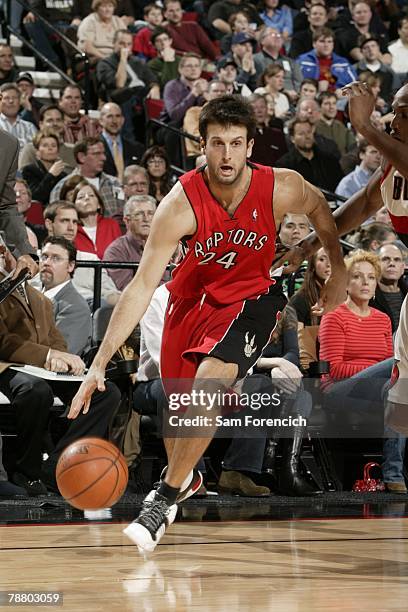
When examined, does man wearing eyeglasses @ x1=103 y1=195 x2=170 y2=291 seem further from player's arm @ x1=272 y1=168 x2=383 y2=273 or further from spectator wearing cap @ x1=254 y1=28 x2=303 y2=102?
spectator wearing cap @ x1=254 y1=28 x2=303 y2=102

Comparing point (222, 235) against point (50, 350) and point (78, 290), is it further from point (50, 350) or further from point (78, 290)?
point (78, 290)

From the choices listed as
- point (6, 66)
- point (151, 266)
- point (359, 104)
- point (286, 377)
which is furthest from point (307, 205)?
point (6, 66)

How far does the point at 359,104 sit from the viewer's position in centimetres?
414

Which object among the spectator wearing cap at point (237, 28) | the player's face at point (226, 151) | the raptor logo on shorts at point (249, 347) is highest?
the spectator wearing cap at point (237, 28)

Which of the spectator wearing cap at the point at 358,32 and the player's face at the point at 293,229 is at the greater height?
the spectator wearing cap at the point at 358,32

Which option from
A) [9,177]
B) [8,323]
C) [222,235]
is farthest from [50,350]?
[222,235]

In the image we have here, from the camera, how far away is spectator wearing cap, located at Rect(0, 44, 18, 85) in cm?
1030

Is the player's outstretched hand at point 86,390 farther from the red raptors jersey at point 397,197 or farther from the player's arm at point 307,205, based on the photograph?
the red raptors jersey at point 397,197

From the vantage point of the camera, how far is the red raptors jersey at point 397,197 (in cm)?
418

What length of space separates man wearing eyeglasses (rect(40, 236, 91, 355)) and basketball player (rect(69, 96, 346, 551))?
191 centimetres

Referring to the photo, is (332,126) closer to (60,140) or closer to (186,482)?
(60,140)

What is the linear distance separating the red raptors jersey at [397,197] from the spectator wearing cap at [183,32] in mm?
8512

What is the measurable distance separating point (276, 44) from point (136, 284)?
9.10 metres

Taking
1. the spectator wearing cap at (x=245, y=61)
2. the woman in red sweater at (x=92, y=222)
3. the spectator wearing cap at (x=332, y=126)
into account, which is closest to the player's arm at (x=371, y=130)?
the woman in red sweater at (x=92, y=222)
